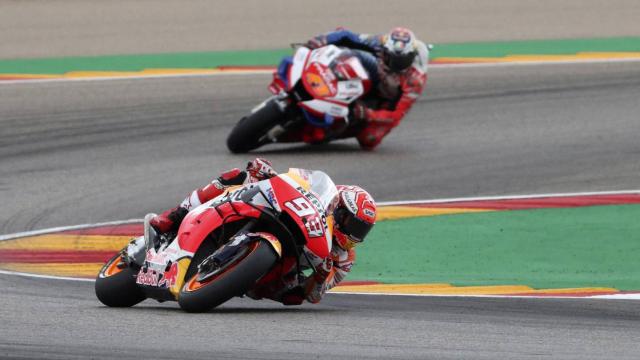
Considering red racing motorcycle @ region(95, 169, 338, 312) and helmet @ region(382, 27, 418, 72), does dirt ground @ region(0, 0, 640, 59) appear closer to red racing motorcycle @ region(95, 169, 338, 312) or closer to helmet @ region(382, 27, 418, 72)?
helmet @ region(382, 27, 418, 72)

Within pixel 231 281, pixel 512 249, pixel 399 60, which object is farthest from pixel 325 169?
pixel 231 281

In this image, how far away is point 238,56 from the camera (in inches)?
850

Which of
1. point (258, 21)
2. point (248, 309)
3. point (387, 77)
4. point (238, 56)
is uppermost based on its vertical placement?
point (248, 309)

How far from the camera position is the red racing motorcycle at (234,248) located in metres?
8.41

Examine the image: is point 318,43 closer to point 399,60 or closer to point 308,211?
point 399,60

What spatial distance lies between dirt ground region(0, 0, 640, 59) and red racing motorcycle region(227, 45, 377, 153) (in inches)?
218

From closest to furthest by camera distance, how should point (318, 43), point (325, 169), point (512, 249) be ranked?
point (512, 249)
point (325, 169)
point (318, 43)

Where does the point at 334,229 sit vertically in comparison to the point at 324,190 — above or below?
below

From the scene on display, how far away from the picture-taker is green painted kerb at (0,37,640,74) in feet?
68.3

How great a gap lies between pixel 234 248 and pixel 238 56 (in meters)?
13.3

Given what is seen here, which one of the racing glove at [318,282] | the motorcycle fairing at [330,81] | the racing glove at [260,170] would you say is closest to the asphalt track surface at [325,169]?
the racing glove at [318,282]

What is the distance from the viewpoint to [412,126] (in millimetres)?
18484

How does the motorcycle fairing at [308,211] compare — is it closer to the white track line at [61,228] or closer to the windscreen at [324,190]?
the windscreen at [324,190]

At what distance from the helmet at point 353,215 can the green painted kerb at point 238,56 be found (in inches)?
476
